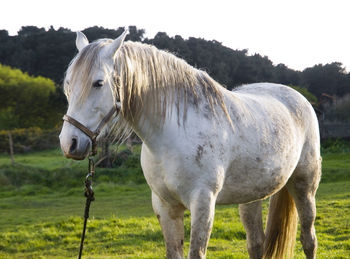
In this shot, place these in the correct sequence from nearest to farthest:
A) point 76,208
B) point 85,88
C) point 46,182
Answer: point 85,88, point 76,208, point 46,182

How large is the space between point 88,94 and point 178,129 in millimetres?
648

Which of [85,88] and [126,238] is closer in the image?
[85,88]

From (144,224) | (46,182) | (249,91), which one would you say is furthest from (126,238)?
(46,182)

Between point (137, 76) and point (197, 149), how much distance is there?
23.7 inches

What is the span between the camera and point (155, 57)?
2768mm

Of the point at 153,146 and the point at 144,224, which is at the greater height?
the point at 153,146

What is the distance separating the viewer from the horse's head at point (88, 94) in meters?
2.37

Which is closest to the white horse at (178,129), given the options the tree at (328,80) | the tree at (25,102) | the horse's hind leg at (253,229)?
the horse's hind leg at (253,229)

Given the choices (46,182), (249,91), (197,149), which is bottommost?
(46,182)

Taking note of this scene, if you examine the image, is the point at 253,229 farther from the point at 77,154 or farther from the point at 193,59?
the point at 193,59

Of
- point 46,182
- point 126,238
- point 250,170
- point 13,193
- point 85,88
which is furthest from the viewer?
point 46,182

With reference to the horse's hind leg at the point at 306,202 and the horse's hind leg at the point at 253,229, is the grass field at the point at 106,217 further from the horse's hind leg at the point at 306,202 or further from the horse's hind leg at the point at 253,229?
the horse's hind leg at the point at 306,202

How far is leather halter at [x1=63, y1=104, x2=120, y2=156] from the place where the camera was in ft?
7.80

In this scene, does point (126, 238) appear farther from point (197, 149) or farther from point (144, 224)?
point (197, 149)
